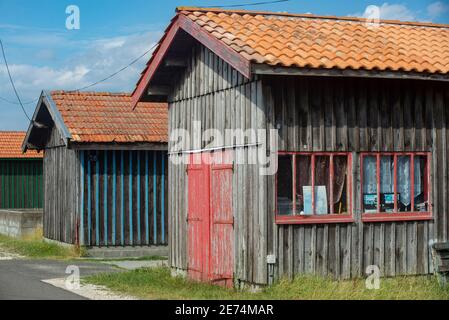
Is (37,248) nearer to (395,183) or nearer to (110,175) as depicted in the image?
(110,175)

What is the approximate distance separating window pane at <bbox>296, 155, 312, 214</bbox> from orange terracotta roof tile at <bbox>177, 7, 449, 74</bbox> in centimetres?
164

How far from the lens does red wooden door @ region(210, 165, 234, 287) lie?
592 inches

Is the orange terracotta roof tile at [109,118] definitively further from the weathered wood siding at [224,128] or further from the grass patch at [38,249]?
the weathered wood siding at [224,128]

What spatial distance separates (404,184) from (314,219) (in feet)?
6.45

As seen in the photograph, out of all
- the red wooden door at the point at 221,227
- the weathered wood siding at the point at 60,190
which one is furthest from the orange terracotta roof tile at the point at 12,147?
the red wooden door at the point at 221,227

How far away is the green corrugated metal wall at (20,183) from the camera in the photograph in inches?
1508

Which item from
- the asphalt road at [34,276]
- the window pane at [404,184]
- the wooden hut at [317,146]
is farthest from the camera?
the window pane at [404,184]

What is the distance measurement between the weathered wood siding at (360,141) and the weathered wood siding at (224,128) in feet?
1.06

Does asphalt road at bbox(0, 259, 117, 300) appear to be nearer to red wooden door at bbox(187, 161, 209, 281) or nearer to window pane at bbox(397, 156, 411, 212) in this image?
red wooden door at bbox(187, 161, 209, 281)

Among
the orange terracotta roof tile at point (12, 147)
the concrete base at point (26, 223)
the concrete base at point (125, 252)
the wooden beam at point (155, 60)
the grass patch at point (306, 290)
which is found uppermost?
the wooden beam at point (155, 60)

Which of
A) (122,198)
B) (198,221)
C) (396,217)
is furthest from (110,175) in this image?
(396,217)

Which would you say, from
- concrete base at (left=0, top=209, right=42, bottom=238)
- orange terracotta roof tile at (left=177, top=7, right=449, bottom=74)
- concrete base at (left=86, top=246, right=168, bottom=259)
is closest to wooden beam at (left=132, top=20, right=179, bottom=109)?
orange terracotta roof tile at (left=177, top=7, right=449, bottom=74)
